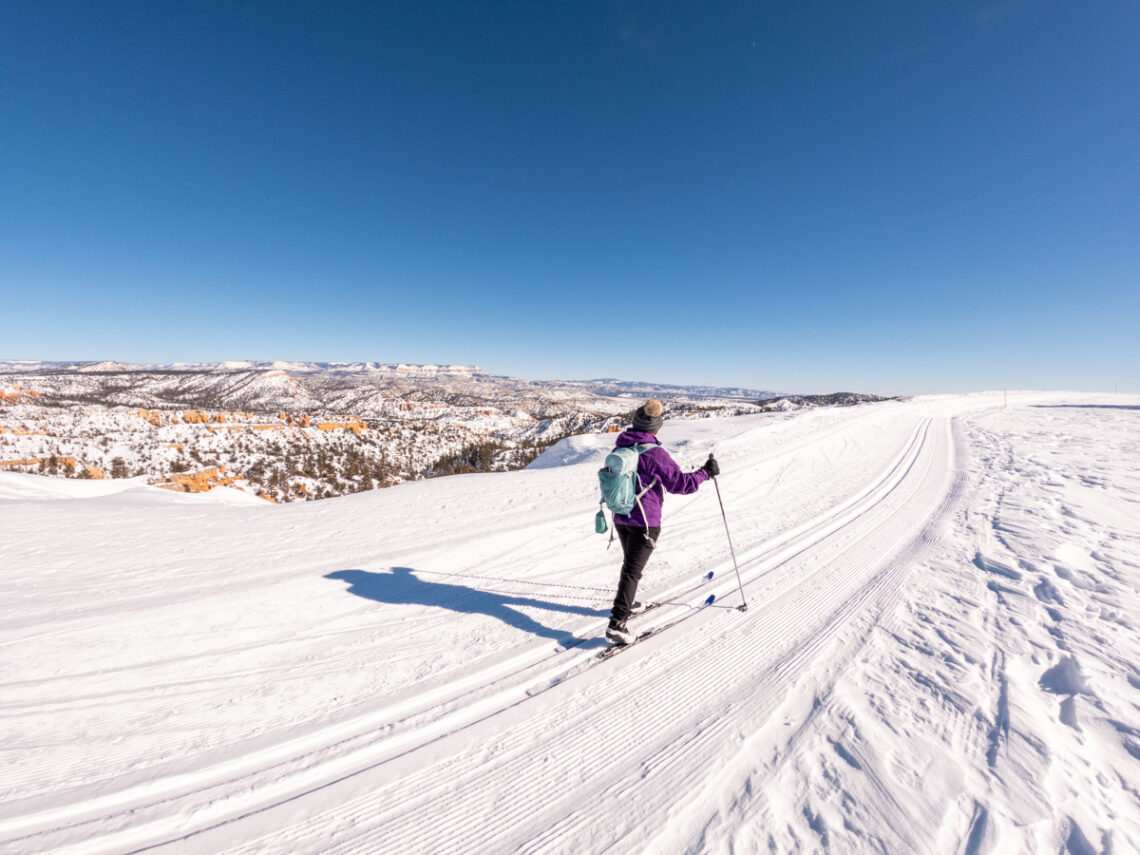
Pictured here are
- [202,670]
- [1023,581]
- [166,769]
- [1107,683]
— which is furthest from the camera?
[1023,581]

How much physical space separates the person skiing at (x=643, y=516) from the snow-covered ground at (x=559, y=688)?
42 centimetres

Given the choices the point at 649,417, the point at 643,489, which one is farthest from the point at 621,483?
the point at 649,417

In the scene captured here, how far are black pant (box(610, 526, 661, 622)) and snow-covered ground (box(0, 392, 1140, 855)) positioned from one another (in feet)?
1.45

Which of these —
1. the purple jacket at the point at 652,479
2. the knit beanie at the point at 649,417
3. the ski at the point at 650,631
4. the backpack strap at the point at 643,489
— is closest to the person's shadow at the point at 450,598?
the ski at the point at 650,631

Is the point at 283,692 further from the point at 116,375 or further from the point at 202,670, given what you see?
the point at 116,375

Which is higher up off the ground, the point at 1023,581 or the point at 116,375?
the point at 116,375

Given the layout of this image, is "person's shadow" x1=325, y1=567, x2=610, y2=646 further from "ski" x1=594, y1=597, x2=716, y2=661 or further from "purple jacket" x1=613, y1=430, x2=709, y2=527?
"purple jacket" x1=613, y1=430, x2=709, y2=527

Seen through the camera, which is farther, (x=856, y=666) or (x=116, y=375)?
(x=116, y=375)

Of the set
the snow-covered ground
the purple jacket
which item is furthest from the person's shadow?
the purple jacket

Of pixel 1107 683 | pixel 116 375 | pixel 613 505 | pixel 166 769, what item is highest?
pixel 116 375

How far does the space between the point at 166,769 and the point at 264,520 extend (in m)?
4.93

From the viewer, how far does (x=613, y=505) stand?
3.57 meters

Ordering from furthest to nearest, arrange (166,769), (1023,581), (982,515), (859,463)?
1. (859,463)
2. (982,515)
3. (1023,581)
4. (166,769)

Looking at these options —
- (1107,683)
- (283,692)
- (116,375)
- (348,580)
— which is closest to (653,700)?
(283,692)
